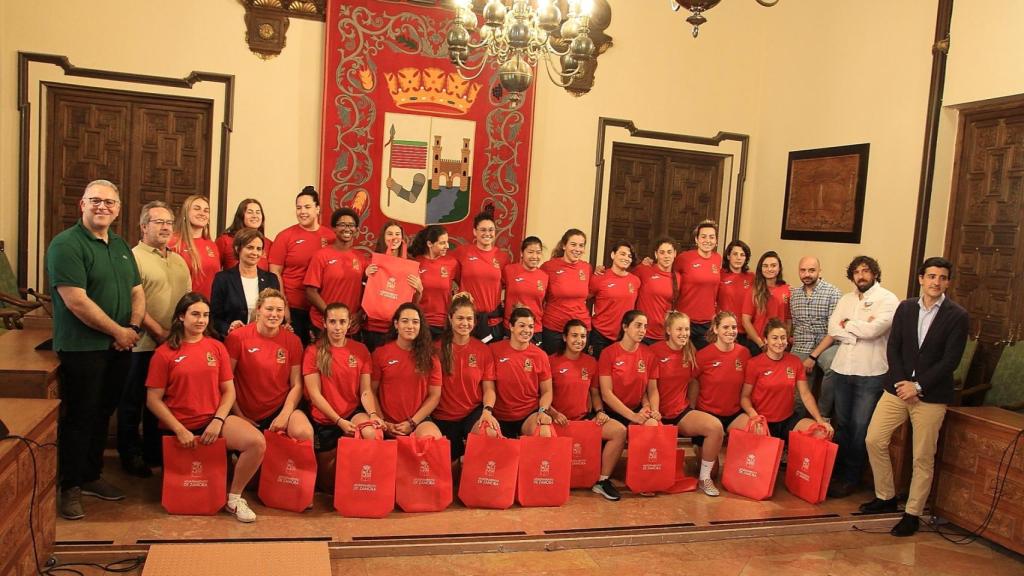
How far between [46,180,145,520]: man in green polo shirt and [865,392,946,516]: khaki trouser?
397 cm

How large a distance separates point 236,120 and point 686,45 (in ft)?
13.6

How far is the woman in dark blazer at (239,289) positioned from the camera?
4.24m

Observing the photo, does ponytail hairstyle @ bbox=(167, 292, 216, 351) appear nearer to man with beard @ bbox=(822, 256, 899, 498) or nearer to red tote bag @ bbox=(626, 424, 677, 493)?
red tote bag @ bbox=(626, 424, 677, 493)

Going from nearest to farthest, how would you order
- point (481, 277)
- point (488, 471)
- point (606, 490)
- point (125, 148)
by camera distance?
point (488, 471), point (606, 490), point (481, 277), point (125, 148)

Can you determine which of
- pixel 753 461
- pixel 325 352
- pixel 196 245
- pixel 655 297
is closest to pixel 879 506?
pixel 753 461

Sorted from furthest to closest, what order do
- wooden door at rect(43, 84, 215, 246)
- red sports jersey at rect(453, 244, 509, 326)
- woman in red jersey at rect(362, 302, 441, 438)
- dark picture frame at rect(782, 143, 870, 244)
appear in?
A: dark picture frame at rect(782, 143, 870, 244) < wooden door at rect(43, 84, 215, 246) < red sports jersey at rect(453, 244, 509, 326) < woman in red jersey at rect(362, 302, 441, 438)

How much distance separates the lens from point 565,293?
521 cm

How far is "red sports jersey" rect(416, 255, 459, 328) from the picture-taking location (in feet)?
16.2

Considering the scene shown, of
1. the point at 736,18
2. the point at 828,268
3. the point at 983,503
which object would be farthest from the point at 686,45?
the point at 983,503

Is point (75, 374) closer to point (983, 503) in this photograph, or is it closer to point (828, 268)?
point (983, 503)

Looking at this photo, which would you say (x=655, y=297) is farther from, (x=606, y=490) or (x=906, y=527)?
(x=906, y=527)

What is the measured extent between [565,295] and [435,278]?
88cm

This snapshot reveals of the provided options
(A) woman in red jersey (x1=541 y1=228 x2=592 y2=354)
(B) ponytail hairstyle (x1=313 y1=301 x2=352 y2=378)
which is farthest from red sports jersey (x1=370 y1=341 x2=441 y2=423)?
→ (A) woman in red jersey (x1=541 y1=228 x2=592 y2=354)

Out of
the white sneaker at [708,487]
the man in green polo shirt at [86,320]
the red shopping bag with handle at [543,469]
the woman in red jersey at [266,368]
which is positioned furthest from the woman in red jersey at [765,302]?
the man in green polo shirt at [86,320]
